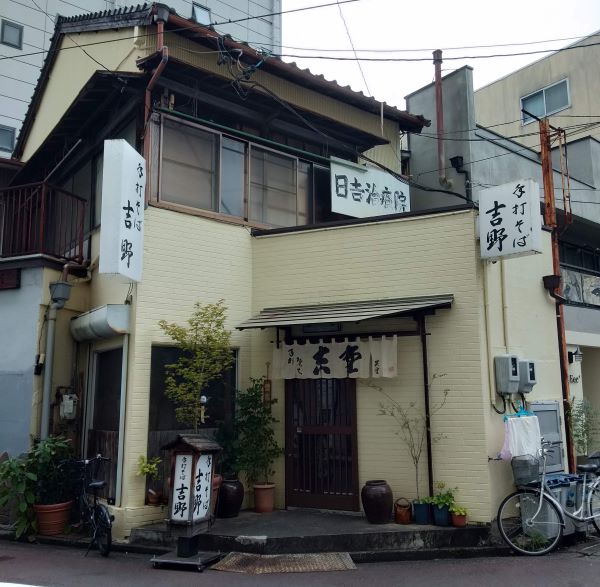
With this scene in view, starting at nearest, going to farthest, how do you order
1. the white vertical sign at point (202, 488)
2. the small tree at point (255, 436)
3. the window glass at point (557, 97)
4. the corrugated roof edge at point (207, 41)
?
the white vertical sign at point (202, 488), the small tree at point (255, 436), the corrugated roof edge at point (207, 41), the window glass at point (557, 97)

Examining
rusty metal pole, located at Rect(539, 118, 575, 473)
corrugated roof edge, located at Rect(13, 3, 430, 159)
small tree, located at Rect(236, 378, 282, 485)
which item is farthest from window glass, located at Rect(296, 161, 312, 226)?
rusty metal pole, located at Rect(539, 118, 575, 473)

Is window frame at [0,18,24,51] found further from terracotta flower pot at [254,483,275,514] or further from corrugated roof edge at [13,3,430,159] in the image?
terracotta flower pot at [254,483,275,514]

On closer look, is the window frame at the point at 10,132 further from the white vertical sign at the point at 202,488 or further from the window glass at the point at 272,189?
the white vertical sign at the point at 202,488

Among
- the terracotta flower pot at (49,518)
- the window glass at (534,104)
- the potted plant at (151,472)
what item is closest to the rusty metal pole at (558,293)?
the potted plant at (151,472)

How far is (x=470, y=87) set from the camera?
14.6 m

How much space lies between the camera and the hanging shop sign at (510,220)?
29.1 ft

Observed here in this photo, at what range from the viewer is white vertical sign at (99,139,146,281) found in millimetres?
8836

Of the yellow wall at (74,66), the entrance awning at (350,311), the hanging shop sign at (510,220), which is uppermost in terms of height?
the yellow wall at (74,66)

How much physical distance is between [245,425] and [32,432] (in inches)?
146

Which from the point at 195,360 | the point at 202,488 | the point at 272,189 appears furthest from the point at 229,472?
the point at 272,189

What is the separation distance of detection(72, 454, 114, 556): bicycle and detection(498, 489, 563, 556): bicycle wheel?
545cm

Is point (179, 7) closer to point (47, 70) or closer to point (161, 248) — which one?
point (47, 70)

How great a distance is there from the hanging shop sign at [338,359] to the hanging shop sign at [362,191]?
3446 mm

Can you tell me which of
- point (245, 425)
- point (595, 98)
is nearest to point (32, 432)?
point (245, 425)
